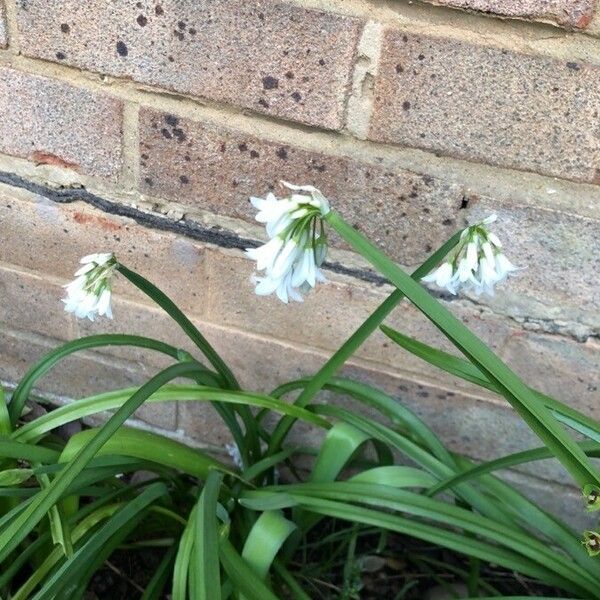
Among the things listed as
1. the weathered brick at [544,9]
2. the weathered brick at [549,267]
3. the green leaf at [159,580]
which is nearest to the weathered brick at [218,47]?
the weathered brick at [544,9]

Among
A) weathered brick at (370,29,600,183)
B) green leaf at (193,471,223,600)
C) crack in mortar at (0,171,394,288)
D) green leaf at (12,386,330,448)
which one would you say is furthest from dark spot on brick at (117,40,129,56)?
green leaf at (193,471,223,600)

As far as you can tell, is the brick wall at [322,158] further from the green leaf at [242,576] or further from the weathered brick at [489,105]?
the green leaf at [242,576]

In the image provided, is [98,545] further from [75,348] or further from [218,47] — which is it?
[218,47]

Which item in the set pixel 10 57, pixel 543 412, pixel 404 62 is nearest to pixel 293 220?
pixel 543 412

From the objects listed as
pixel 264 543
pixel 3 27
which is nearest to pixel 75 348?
pixel 264 543

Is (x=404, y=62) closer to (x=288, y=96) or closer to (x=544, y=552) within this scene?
(x=288, y=96)

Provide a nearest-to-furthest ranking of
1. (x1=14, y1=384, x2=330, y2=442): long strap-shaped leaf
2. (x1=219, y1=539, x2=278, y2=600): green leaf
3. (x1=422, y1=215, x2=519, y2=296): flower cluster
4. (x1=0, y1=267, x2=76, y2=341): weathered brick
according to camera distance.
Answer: (x1=422, y1=215, x2=519, y2=296): flower cluster < (x1=219, y1=539, x2=278, y2=600): green leaf < (x1=14, y1=384, x2=330, y2=442): long strap-shaped leaf < (x1=0, y1=267, x2=76, y2=341): weathered brick

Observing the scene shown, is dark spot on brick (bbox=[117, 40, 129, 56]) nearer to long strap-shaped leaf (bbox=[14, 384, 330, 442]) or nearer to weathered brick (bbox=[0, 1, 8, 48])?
weathered brick (bbox=[0, 1, 8, 48])
